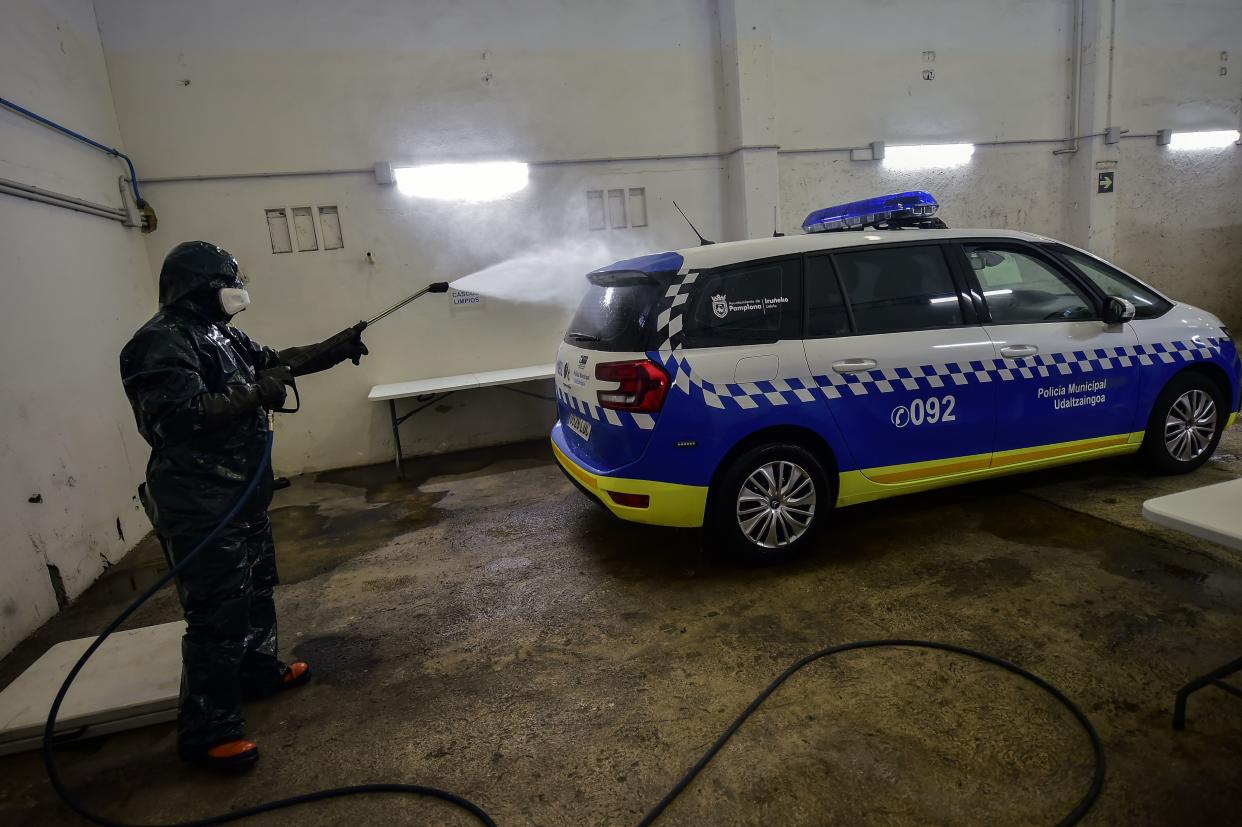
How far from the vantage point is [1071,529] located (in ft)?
10.7

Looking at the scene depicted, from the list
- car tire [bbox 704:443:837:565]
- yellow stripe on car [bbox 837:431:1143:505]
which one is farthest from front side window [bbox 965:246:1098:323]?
car tire [bbox 704:443:837:565]

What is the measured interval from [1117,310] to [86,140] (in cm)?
656

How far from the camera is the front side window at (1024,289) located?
3.38m

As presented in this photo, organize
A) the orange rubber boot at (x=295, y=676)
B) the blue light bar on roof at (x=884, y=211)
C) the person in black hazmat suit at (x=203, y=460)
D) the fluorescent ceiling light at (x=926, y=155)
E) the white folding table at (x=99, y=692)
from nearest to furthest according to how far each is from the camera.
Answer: the person in black hazmat suit at (x=203, y=460), the white folding table at (x=99, y=692), the orange rubber boot at (x=295, y=676), the blue light bar on roof at (x=884, y=211), the fluorescent ceiling light at (x=926, y=155)

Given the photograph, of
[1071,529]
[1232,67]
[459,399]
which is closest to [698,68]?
[459,399]

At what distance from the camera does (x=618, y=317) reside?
3053 mm

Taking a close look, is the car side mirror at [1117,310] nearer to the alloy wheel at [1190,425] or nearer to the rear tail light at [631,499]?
the alloy wheel at [1190,425]

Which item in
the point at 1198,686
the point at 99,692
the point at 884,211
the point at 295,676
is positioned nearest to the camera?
the point at 1198,686

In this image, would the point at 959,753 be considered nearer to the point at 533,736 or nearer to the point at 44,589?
the point at 533,736

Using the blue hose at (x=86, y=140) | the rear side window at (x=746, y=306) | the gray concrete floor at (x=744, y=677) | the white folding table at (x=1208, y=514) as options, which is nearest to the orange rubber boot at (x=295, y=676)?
the gray concrete floor at (x=744, y=677)

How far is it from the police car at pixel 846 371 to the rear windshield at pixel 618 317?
0.01 meters

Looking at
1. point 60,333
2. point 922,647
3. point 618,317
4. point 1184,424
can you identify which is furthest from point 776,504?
point 60,333

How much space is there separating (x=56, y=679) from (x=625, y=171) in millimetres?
5476

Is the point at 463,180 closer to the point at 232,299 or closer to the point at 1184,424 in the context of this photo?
the point at 232,299
